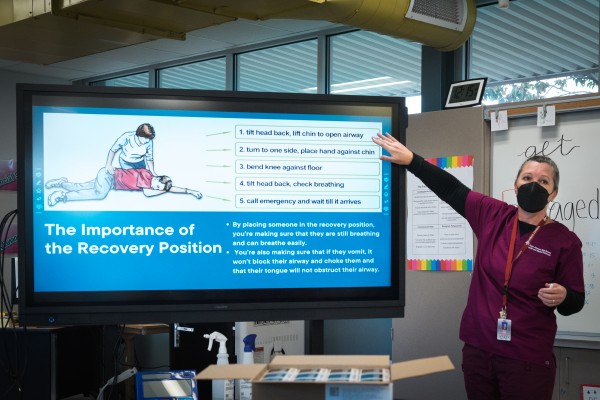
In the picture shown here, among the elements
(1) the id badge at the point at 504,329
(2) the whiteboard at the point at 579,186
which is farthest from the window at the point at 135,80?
(1) the id badge at the point at 504,329

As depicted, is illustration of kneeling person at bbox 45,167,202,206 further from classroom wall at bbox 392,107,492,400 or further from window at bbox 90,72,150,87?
window at bbox 90,72,150,87

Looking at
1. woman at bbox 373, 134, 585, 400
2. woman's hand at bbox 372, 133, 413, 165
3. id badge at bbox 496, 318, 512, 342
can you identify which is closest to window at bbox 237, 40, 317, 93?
woman at bbox 373, 134, 585, 400

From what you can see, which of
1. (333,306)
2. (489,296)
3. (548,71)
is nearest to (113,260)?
(333,306)

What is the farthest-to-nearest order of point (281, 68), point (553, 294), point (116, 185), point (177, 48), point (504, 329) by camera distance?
point (177, 48) → point (281, 68) → point (504, 329) → point (553, 294) → point (116, 185)

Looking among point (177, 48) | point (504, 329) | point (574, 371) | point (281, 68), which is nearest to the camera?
point (504, 329)

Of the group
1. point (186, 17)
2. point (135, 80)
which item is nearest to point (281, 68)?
point (186, 17)

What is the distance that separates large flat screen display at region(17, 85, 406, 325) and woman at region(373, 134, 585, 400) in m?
0.61

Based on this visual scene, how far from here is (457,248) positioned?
→ 3689 mm

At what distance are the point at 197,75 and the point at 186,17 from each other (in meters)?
2.59

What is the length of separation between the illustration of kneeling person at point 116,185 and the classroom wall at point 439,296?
2093mm

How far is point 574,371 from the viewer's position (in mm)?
3266

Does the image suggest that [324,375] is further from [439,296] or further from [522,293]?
[439,296]

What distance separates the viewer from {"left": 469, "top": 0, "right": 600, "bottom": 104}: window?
14.9ft

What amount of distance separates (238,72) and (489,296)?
Answer: 4.69 m
